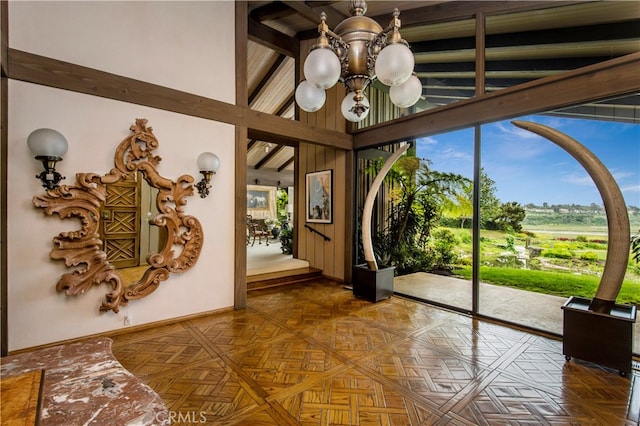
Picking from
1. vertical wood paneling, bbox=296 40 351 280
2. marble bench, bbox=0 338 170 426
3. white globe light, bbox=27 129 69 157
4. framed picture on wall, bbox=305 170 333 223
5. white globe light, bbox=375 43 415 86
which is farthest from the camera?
framed picture on wall, bbox=305 170 333 223

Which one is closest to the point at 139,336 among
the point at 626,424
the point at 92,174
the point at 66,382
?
the point at 92,174

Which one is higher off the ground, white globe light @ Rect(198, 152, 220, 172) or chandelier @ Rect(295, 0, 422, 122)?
chandelier @ Rect(295, 0, 422, 122)

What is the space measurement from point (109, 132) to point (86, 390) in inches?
107

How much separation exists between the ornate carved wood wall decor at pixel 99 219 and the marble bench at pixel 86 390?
1.59 m

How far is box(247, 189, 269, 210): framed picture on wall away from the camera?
13.6 m

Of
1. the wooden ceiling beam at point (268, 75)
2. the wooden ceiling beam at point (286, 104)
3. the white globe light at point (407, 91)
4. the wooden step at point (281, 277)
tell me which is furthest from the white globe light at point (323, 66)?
the wooden ceiling beam at point (286, 104)

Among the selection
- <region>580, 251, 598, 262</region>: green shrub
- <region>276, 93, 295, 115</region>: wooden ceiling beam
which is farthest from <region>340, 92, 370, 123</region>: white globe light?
<region>276, 93, 295, 115</region>: wooden ceiling beam

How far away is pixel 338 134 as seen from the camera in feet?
16.9

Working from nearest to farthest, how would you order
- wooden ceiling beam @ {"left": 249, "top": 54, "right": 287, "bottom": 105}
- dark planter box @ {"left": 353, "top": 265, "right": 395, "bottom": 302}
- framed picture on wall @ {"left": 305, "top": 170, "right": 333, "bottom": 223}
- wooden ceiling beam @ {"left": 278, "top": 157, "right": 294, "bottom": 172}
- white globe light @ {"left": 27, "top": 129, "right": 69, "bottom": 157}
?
1. white globe light @ {"left": 27, "top": 129, "right": 69, "bottom": 157}
2. dark planter box @ {"left": 353, "top": 265, "right": 395, "bottom": 302}
3. framed picture on wall @ {"left": 305, "top": 170, "right": 333, "bottom": 223}
4. wooden ceiling beam @ {"left": 249, "top": 54, "right": 287, "bottom": 105}
5. wooden ceiling beam @ {"left": 278, "top": 157, "right": 294, "bottom": 172}

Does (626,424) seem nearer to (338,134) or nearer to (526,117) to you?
(526,117)

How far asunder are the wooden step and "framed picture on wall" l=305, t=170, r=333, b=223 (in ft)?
3.55

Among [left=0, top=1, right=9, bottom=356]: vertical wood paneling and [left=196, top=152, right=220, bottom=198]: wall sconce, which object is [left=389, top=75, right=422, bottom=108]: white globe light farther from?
[left=0, top=1, right=9, bottom=356]: vertical wood paneling

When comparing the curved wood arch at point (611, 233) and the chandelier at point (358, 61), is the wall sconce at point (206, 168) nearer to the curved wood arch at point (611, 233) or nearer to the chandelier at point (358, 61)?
the chandelier at point (358, 61)

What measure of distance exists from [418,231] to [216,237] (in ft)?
12.4
